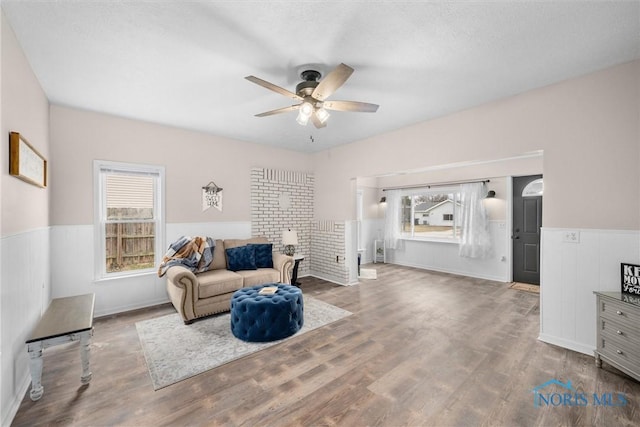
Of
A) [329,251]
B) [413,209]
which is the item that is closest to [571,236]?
[329,251]

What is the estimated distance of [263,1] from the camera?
5.42 ft

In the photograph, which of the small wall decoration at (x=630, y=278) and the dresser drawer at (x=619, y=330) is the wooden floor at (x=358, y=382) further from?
the small wall decoration at (x=630, y=278)

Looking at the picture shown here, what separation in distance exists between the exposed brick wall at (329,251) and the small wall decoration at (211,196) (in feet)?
7.12

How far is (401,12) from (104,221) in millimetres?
4325

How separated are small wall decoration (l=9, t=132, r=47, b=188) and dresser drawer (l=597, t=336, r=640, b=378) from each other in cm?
500

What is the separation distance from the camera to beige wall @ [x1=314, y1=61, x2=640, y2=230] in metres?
2.38

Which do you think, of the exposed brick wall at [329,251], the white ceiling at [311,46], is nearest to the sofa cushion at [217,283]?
the exposed brick wall at [329,251]

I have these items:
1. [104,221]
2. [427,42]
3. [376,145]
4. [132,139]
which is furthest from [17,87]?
[376,145]

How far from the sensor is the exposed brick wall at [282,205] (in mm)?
5129

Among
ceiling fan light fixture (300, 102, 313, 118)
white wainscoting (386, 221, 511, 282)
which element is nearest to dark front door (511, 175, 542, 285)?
white wainscoting (386, 221, 511, 282)

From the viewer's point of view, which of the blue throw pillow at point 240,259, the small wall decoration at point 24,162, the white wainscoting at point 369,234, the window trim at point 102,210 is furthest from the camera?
the white wainscoting at point 369,234

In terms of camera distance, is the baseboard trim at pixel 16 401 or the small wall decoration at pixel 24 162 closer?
the baseboard trim at pixel 16 401

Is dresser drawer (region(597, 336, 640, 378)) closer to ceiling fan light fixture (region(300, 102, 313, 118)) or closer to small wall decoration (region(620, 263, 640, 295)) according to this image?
small wall decoration (region(620, 263, 640, 295))

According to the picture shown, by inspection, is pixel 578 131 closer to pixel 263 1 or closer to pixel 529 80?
pixel 529 80
